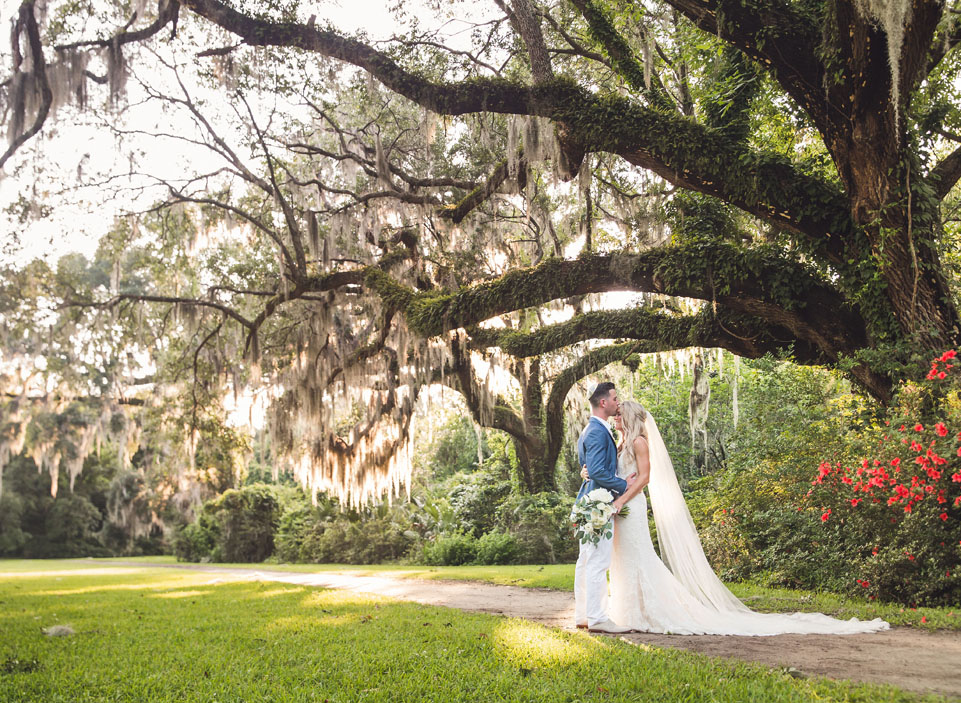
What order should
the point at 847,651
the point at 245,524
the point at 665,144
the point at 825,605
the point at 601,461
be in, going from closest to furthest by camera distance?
1. the point at 847,651
2. the point at 601,461
3. the point at 825,605
4. the point at 665,144
5. the point at 245,524

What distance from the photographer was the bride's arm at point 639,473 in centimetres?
586

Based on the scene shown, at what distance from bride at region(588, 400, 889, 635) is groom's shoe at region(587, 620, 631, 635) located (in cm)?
14

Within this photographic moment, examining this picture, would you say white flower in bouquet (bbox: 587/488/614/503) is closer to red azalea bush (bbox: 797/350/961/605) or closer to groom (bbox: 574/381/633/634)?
groom (bbox: 574/381/633/634)

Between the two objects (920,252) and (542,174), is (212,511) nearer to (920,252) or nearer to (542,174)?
(542,174)

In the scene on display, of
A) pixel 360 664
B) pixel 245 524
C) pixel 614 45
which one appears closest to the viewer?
pixel 360 664

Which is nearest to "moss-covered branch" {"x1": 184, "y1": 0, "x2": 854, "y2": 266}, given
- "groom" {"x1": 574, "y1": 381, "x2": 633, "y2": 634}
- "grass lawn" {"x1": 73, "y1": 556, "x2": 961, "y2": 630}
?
"groom" {"x1": 574, "y1": 381, "x2": 633, "y2": 634}

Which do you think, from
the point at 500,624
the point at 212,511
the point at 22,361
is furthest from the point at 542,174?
the point at 212,511

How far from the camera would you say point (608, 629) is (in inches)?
214

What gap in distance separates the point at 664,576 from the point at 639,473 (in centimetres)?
86

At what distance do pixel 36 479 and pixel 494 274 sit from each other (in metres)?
29.6

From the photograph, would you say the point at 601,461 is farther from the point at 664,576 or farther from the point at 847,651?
the point at 847,651

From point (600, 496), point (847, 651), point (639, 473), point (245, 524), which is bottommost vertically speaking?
point (245, 524)

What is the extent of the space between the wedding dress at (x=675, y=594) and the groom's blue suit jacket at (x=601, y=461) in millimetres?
227

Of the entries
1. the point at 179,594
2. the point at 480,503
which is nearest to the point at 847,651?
the point at 179,594
